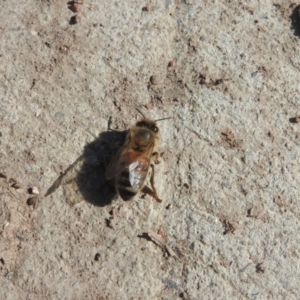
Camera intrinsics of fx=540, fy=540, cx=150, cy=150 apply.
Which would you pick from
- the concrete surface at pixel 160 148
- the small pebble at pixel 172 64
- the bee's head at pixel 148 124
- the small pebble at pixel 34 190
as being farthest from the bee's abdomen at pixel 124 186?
the small pebble at pixel 172 64

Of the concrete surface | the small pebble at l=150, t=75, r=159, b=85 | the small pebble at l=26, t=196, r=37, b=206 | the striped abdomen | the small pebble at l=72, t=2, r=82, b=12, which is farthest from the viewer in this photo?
the small pebble at l=72, t=2, r=82, b=12

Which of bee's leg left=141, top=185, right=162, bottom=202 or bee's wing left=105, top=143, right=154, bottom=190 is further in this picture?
bee's leg left=141, top=185, right=162, bottom=202

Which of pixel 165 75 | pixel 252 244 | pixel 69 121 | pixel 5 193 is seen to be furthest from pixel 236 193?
pixel 5 193

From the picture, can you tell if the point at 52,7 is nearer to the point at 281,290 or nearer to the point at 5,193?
the point at 5,193

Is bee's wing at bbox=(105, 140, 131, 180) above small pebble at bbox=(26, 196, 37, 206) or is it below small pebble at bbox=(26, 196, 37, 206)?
above

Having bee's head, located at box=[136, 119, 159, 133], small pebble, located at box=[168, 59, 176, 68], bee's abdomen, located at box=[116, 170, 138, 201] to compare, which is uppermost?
small pebble, located at box=[168, 59, 176, 68]

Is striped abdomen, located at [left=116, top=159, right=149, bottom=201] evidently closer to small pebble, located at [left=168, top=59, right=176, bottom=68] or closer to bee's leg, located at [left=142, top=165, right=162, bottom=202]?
bee's leg, located at [left=142, top=165, right=162, bottom=202]

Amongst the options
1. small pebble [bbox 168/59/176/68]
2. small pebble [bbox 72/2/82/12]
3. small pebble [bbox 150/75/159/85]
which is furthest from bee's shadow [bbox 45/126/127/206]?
small pebble [bbox 72/2/82/12]
